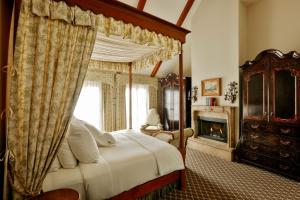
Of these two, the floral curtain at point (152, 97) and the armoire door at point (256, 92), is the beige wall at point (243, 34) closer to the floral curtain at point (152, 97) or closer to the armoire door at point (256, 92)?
the armoire door at point (256, 92)

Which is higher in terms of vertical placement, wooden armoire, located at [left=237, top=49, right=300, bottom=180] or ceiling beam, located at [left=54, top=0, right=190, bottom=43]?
ceiling beam, located at [left=54, top=0, right=190, bottom=43]

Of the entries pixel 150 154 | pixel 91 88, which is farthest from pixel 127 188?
pixel 91 88

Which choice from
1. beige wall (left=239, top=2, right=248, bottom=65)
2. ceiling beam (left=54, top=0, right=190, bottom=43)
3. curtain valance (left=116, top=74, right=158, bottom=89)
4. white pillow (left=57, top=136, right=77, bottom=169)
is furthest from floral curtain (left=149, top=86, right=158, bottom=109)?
white pillow (left=57, top=136, right=77, bottom=169)

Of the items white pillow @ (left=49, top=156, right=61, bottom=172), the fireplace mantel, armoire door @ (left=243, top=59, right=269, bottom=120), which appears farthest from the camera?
the fireplace mantel

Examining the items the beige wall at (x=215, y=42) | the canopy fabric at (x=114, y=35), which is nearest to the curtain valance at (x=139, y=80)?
the canopy fabric at (x=114, y=35)

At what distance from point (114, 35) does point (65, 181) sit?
1.71 metres

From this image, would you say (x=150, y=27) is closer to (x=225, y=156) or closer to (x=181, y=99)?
(x=181, y=99)

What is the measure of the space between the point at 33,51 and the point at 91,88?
12.5 ft

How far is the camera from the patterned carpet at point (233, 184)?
7.68 ft

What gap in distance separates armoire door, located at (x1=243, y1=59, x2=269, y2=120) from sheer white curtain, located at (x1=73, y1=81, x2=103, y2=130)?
13.0 ft

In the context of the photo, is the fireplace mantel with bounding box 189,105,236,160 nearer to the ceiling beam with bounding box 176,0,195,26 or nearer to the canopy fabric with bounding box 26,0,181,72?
the canopy fabric with bounding box 26,0,181,72

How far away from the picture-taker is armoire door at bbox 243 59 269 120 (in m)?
3.16

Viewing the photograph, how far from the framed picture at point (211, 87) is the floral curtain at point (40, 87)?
3555mm

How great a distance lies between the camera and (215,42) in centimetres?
425
